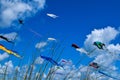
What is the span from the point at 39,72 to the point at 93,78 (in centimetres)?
184

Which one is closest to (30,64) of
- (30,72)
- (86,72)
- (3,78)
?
(30,72)

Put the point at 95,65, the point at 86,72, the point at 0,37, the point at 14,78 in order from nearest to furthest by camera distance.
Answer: the point at 0,37, the point at 95,65, the point at 14,78, the point at 86,72

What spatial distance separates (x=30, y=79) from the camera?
15.1ft

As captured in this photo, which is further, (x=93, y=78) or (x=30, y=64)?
(x=93, y=78)

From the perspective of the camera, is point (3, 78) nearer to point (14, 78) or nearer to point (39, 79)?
point (14, 78)

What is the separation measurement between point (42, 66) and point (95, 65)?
1069 mm

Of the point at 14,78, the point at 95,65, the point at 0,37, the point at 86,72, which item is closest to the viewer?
the point at 0,37

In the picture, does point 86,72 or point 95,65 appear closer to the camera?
point 95,65

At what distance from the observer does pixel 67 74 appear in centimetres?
507

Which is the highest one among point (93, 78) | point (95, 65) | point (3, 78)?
point (93, 78)

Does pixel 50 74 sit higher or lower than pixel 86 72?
lower

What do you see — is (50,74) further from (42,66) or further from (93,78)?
(93,78)

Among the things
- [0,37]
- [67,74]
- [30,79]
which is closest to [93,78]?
[67,74]

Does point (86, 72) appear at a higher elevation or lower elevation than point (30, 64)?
higher
